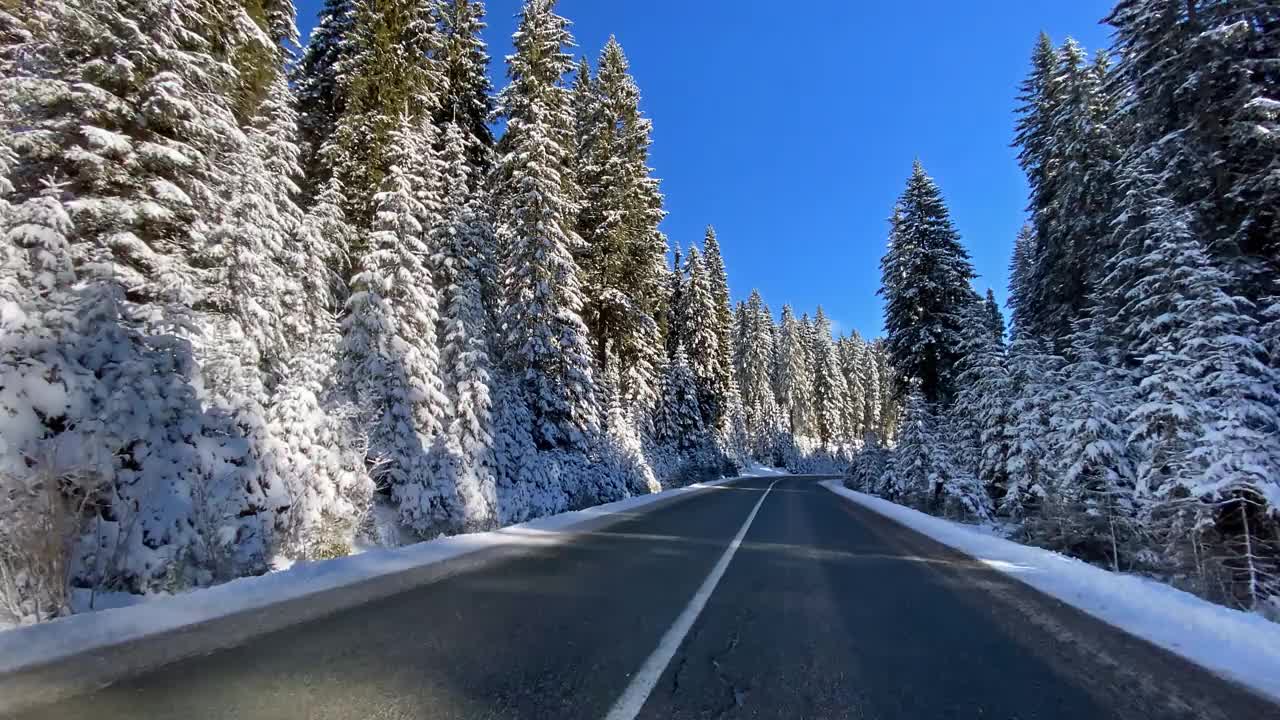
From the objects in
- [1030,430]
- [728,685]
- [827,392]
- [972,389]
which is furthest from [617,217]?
[827,392]

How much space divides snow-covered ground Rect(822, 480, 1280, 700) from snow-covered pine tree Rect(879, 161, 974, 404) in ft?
58.9

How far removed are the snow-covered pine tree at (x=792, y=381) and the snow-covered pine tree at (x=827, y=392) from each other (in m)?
1.92

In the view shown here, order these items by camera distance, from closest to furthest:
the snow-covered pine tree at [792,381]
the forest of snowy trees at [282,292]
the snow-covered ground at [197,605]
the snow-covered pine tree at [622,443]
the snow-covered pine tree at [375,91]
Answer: the snow-covered ground at [197,605] < the forest of snowy trees at [282,292] < the snow-covered pine tree at [375,91] < the snow-covered pine tree at [622,443] < the snow-covered pine tree at [792,381]

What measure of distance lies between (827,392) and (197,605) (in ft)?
286

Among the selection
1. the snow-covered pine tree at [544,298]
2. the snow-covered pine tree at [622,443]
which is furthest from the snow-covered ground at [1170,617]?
the snow-covered pine tree at [622,443]

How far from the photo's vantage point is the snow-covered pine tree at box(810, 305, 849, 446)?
283 feet

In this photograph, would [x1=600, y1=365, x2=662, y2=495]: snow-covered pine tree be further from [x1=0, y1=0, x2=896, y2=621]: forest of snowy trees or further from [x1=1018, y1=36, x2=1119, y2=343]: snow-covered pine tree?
[x1=1018, y1=36, x2=1119, y2=343]: snow-covered pine tree

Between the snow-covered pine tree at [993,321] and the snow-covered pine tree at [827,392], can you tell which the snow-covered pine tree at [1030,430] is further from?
the snow-covered pine tree at [827,392]

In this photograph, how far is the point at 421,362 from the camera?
14047mm

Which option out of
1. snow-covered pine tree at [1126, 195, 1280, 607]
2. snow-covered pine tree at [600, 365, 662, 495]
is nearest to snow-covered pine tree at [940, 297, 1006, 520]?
snow-covered pine tree at [1126, 195, 1280, 607]

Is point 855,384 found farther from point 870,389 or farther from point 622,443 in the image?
point 622,443

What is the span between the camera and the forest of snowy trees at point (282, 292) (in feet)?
22.2

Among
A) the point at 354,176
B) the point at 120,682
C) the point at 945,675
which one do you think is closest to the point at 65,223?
the point at 120,682

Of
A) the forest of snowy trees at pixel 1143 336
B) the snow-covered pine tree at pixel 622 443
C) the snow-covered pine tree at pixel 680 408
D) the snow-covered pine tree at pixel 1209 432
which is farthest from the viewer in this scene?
the snow-covered pine tree at pixel 680 408
